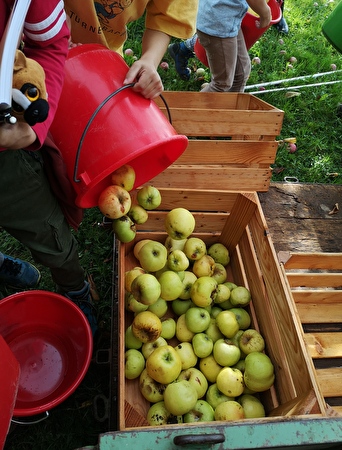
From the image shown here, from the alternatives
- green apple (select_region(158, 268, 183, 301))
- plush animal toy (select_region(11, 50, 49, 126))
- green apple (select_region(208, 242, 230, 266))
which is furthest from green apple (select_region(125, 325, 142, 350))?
plush animal toy (select_region(11, 50, 49, 126))

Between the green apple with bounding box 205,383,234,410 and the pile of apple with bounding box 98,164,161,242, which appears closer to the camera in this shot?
the pile of apple with bounding box 98,164,161,242

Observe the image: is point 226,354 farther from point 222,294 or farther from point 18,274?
point 18,274

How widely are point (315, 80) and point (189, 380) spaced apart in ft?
11.9

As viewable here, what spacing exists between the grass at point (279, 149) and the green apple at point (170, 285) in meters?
0.57

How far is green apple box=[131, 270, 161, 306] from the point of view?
1548 millimetres

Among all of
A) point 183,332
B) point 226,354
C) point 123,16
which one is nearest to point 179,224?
point 183,332

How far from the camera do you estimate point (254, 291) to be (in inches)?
72.6

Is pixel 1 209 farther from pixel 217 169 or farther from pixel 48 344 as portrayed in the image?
pixel 217 169

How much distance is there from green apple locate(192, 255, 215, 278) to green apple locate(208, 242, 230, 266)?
0.49 ft

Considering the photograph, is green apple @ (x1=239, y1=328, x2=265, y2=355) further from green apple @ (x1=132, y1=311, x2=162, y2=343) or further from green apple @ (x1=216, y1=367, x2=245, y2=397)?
green apple @ (x1=132, y1=311, x2=162, y2=343)

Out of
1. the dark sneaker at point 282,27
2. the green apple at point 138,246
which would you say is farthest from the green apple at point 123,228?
the dark sneaker at point 282,27

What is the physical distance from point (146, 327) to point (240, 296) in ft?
1.72

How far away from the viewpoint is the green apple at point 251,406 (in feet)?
4.99

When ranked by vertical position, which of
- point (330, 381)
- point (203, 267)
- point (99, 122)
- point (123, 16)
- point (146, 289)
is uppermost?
point (123, 16)
